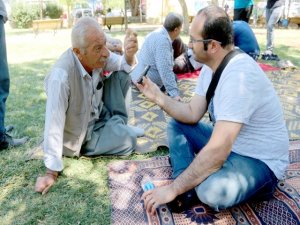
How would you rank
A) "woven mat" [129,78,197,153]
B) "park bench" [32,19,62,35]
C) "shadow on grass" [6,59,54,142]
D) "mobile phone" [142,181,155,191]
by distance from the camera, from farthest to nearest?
"park bench" [32,19,62,35], "shadow on grass" [6,59,54,142], "woven mat" [129,78,197,153], "mobile phone" [142,181,155,191]

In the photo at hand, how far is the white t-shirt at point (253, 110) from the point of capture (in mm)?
2070

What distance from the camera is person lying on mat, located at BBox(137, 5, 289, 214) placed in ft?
6.85

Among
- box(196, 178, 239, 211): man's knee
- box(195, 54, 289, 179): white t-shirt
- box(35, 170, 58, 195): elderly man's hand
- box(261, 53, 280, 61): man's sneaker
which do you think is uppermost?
box(195, 54, 289, 179): white t-shirt

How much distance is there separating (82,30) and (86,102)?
2.11ft

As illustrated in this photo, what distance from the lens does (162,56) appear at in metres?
4.91

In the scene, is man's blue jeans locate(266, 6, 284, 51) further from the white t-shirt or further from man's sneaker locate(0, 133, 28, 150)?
man's sneaker locate(0, 133, 28, 150)

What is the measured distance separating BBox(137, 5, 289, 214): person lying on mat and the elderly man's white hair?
96cm

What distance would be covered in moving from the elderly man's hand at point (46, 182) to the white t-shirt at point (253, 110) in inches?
61.1

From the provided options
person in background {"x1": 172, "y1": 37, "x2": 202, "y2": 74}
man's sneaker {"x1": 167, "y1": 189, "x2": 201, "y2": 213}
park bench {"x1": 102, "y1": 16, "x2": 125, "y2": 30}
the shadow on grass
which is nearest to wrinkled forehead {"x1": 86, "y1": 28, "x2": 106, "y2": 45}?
Result: man's sneaker {"x1": 167, "y1": 189, "x2": 201, "y2": 213}

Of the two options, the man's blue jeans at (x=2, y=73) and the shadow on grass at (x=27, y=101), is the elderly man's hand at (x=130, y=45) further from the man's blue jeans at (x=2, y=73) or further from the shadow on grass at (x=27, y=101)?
the shadow on grass at (x=27, y=101)

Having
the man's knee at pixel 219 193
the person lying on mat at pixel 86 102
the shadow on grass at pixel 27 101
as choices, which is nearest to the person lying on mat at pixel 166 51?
the person lying on mat at pixel 86 102

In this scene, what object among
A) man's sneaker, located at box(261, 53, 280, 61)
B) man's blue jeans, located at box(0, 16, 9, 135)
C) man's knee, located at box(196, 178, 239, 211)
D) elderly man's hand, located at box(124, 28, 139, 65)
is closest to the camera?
man's knee, located at box(196, 178, 239, 211)

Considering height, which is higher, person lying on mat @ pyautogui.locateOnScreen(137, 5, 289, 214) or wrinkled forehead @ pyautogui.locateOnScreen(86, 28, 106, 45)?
wrinkled forehead @ pyautogui.locateOnScreen(86, 28, 106, 45)

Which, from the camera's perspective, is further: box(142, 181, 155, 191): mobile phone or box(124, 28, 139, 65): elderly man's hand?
box(124, 28, 139, 65): elderly man's hand
